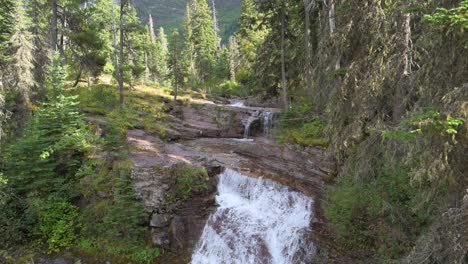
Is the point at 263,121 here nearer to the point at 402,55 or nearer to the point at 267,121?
A: the point at 267,121

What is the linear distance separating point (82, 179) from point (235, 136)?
40.1ft

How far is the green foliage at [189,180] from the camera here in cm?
1300

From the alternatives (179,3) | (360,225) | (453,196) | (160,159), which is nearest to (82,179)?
(160,159)

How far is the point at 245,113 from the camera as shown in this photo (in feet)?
83.7

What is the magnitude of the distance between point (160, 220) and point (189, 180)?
6.23ft

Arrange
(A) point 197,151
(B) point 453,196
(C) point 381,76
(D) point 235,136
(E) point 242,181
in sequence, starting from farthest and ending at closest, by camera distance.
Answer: (D) point 235,136 < (A) point 197,151 < (E) point 242,181 < (C) point 381,76 < (B) point 453,196

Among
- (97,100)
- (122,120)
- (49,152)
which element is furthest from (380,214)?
(97,100)

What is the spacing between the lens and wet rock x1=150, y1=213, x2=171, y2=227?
12.2 m

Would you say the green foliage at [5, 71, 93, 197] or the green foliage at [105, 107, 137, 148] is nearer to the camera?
the green foliage at [5, 71, 93, 197]

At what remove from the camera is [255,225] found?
39.8 feet

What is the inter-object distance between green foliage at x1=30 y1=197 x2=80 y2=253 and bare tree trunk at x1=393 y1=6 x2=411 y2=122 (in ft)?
39.1

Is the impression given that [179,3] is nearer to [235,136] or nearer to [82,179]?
[235,136]

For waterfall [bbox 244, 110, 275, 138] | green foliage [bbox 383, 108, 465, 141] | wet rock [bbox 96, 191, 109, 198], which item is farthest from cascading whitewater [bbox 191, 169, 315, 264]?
waterfall [bbox 244, 110, 275, 138]

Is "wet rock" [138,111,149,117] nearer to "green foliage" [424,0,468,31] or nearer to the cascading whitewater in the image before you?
Result: the cascading whitewater
